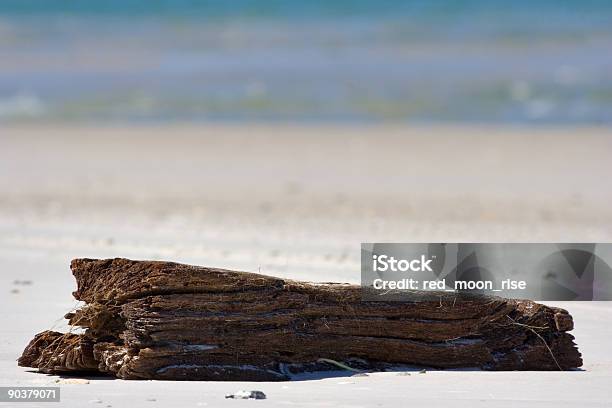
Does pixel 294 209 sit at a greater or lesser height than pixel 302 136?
lesser

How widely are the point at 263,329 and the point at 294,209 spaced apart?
661 centimetres

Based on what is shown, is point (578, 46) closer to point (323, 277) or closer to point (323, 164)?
point (323, 164)

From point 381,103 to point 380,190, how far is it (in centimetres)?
1014

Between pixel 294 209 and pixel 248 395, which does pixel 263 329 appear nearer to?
pixel 248 395

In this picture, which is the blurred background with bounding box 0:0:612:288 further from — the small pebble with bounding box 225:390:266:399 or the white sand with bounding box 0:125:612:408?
the small pebble with bounding box 225:390:266:399

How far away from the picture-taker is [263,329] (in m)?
4.27

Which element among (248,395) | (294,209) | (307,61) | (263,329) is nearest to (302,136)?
(294,209)

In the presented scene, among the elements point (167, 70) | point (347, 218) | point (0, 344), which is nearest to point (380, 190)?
point (347, 218)

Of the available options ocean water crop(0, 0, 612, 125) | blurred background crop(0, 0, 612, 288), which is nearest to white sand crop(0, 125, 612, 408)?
blurred background crop(0, 0, 612, 288)

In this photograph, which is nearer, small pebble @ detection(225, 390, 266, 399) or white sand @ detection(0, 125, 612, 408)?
small pebble @ detection(225, 390, 266, 399)

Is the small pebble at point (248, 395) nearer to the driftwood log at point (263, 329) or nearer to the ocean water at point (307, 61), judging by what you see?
the driftwood log at point (263, 329)

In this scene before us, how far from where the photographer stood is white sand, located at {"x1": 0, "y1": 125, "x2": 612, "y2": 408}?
4.18 metres

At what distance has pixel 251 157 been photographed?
51.6ft

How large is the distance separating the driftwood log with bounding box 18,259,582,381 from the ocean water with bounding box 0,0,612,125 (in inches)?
607
